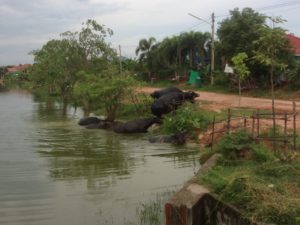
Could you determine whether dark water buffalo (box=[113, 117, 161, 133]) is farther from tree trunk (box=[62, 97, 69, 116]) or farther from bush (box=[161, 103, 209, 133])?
tree trunk (box=[62, 97, 69, 116])

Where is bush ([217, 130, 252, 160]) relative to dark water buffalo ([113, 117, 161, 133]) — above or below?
above

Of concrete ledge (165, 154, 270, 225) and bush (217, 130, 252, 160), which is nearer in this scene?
concrete ledge (165, 154, 270, 225)

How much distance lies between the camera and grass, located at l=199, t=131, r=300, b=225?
5.81 meters

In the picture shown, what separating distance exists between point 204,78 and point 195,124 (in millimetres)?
25460

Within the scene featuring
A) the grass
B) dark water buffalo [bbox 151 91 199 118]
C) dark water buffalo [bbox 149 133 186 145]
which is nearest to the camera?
the grass

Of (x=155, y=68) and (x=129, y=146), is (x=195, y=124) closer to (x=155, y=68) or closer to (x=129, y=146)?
(x=129, y=146)

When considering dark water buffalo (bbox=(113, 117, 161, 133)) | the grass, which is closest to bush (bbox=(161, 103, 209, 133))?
dark water buffalo (bbox=(113, 117, 161, 133))

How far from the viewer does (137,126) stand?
1988 cm

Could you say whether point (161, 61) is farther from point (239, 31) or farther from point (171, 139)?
point (171, 139)

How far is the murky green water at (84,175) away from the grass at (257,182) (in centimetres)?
166

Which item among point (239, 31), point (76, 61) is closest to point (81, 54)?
point (76, 61)

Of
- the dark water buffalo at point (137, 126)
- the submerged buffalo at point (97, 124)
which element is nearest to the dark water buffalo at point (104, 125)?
the submerged buffalo at point (97, 124)

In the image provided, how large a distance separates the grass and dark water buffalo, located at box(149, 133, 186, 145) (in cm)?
645

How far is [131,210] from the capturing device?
876 cm
